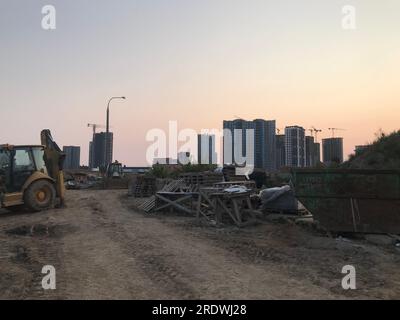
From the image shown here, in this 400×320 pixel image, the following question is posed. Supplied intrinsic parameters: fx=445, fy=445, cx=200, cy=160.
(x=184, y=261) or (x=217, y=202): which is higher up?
(x=217, y=202)

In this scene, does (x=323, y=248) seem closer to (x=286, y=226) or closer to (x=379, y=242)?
(x=379, y=242)

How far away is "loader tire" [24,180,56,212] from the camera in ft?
49.7

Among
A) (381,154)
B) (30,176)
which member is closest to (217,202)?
(30,176)

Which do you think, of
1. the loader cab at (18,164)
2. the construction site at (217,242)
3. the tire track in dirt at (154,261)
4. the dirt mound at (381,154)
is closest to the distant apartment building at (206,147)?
the dirt mound at (381,154)

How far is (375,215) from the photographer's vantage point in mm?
10672

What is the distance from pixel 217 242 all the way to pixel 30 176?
8216 millimetres

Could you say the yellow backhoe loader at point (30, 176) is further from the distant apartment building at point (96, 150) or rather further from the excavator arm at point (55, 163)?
the distant apartment building at point (96, 150)

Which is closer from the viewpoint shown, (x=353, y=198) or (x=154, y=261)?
(x=154, y=261)

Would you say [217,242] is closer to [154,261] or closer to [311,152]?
[154,261]

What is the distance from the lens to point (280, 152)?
188 feet

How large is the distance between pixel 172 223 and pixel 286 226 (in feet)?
11.4

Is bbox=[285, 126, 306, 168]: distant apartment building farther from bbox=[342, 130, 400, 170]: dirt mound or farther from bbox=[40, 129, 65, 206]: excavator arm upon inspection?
bbox=[40, 129, 65, 206]: excavator arm

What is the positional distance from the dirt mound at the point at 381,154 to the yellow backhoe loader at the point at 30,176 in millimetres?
12525
